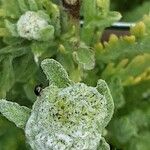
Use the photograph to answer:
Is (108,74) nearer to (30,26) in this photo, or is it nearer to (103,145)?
(30,26)

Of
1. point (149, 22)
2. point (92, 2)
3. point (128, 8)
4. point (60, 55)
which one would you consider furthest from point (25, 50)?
point (128, 8)

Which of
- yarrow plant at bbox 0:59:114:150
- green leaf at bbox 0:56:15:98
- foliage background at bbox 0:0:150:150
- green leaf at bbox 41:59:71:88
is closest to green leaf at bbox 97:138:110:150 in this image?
yarrow plant at bbox 0:59:114:150

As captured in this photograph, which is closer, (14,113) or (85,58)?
(14,113)

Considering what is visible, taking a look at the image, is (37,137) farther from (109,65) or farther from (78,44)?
(109,65)

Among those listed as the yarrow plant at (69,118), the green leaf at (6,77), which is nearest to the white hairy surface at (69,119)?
the yarrow plant at (69,118)

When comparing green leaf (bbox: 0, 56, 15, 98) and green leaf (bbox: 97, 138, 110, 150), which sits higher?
green leaf (bbox: 97, 138, 110, 150)

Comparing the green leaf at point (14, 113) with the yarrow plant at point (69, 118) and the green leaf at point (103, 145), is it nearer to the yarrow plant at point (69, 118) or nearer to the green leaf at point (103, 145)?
the yarrow plant at point (69, 118)

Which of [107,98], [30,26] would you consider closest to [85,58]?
[30,26]

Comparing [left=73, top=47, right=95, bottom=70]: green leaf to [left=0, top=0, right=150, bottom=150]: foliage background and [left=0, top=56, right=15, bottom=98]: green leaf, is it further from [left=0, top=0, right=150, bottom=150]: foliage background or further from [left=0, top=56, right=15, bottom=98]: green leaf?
[left=0, top=56, right=15, bottom=98]: green leaf
